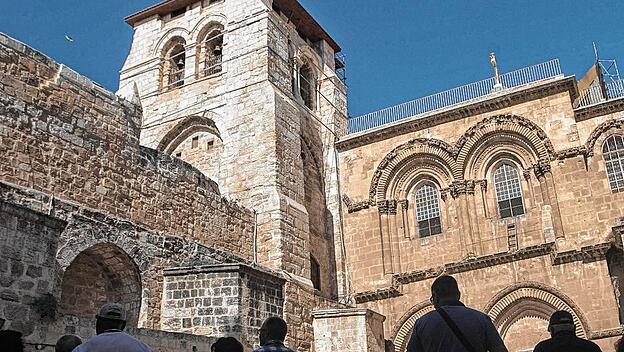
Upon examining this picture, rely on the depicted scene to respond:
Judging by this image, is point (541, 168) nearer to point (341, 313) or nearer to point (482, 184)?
point (482, 184)

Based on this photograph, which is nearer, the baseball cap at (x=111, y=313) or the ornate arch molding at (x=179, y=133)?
the baseball cap at (x=111, y=313)

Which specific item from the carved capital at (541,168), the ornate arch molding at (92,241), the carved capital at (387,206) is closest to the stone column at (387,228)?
the carved capital at (387,206)

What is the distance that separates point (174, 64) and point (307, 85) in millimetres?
4760

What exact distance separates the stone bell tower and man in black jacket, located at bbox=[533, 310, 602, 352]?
12.7 m

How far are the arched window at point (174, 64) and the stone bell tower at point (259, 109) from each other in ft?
0.12

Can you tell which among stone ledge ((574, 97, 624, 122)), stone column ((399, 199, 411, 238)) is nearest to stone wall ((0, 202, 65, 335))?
stone column ((399, 199, 411, 238))

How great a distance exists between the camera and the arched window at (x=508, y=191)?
17781mm

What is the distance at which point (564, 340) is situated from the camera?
4141mm

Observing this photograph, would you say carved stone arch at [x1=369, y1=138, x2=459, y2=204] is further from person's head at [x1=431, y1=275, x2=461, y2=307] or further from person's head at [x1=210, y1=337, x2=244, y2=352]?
person's head at [x1=431, y1=275, x2=461, y2=307]

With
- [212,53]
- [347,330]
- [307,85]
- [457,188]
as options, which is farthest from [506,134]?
[212,53]

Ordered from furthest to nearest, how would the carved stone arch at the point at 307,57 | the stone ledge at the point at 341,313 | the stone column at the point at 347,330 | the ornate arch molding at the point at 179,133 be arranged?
the carved stone arch at the point at 307,57, the ornate arch molding at the point at 179,133, the stone ledge at the point at 341,313, the stone column at the point at 347,330

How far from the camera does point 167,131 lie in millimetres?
20844

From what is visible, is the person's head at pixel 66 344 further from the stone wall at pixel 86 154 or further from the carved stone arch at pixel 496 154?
the carved stone arch at pixel 496 154

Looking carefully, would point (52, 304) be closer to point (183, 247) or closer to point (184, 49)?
point (183, 247)
